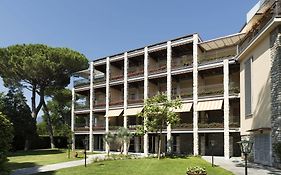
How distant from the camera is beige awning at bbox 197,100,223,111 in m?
35.5

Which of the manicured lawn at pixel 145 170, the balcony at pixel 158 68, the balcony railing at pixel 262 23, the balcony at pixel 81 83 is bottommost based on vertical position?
the manicured lawn at pixel 145 170

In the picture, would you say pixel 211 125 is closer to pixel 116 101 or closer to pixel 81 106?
pixel 116 101

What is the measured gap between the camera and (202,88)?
38938 millimetres

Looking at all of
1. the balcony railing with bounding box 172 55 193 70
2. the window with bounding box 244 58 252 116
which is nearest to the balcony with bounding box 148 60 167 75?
the balcony railing with bounding box 172 55 193 70

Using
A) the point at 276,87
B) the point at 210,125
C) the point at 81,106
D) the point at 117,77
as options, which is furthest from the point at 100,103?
the point at 276,87

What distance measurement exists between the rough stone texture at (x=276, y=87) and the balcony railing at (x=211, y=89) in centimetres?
1170

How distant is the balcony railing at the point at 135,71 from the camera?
44519 millimetres

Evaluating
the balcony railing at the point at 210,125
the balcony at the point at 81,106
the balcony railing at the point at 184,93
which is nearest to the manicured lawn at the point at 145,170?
the balcony railing at the point at 210,125

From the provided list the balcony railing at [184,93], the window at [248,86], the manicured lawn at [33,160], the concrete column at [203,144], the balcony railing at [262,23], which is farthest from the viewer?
the balcony railing at [184,93]

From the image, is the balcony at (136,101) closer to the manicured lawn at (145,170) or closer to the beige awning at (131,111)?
the beige awning at (131,111)

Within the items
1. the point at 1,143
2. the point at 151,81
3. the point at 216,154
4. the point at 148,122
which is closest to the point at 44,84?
the point at 151,81

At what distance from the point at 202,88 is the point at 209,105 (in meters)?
3.24

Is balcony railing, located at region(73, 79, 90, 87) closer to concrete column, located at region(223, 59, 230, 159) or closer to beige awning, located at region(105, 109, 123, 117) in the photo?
beige awning, located at region(105, 109, 123, 117)

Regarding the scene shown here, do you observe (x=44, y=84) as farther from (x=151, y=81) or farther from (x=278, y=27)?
(x=278, y=27)
